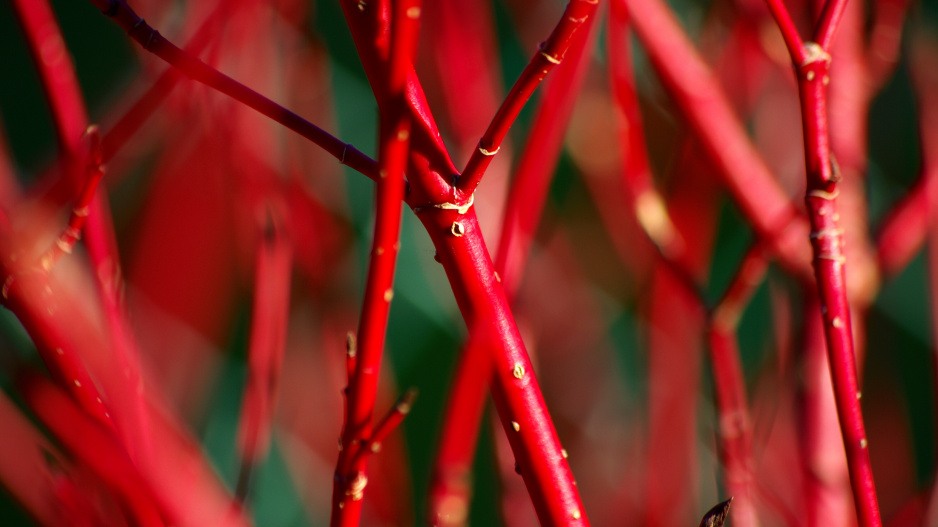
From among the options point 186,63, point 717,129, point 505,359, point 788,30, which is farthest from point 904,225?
point 186,63

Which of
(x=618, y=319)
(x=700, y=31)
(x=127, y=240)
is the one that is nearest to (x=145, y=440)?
(x=127, y=240)

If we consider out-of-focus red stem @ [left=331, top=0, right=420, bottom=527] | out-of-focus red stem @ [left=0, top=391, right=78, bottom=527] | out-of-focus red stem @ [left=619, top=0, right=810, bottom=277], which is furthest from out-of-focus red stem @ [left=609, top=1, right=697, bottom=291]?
out-of-focus red stem @ [left=0, top=391, right=78, bottom=527]

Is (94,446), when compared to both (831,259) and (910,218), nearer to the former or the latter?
(831,259)

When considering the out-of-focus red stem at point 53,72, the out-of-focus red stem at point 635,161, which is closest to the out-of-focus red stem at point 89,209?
the out-of-focus red stem at point 53,72

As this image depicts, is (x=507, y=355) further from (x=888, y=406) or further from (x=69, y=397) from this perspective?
(x=888, y=406)

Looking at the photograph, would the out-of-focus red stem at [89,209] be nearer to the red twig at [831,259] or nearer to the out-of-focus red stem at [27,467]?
the out-of-focus red stem at [27,467]

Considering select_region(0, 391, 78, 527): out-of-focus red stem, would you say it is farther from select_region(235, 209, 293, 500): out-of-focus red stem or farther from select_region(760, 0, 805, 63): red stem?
select_region(760, 0, 805, 63): red stem
